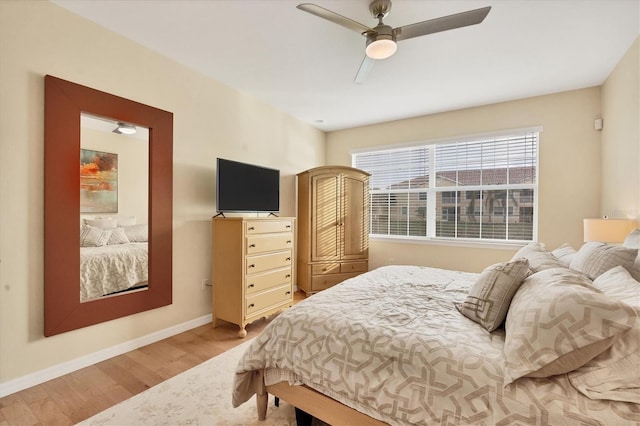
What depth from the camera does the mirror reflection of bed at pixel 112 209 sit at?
2.25m

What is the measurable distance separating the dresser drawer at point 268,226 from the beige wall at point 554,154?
224cm

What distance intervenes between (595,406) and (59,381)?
3020mm

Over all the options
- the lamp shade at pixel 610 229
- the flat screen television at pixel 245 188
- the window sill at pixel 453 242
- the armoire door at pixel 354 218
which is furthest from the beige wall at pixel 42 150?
the lamp shade at pixel 610 229

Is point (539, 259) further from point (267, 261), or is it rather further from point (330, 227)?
point (330, 227)

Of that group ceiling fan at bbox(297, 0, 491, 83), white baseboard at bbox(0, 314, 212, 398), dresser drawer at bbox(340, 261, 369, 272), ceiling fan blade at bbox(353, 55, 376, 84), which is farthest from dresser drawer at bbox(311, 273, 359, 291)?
ceiling fan at bbox(297, 0, 491, 83)

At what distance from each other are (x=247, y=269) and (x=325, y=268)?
1.62 metres

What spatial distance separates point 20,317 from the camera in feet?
6.36

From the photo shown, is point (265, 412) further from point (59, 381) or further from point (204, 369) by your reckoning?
point (59, 381)

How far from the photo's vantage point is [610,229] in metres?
2.44

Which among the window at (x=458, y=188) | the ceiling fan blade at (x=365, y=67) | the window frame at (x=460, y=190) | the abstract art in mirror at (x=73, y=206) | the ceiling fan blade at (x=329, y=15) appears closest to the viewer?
the ceiling fan blade at (x=329, y=15)

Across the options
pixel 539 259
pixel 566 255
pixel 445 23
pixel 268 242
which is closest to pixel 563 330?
pixel 539 259

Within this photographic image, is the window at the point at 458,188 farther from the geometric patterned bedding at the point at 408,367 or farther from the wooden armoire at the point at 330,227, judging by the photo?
the geometric patterned bedding at the point at 408,367

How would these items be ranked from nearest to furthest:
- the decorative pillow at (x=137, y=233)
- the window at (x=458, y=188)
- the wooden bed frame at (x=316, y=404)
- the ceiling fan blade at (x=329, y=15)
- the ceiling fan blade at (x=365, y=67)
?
the wooden bed frame at (x=316, y=404)
the ceiling fan blade at (x=329, y=15)
the ceiling fan blade at (x=365, y=67)
the decorative pillow at (x=137, y=233)
the window at (x=458, y=188)

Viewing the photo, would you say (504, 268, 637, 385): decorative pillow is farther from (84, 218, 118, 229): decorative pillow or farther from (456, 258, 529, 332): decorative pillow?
(84, 218, 118, 229): decorative pillow
